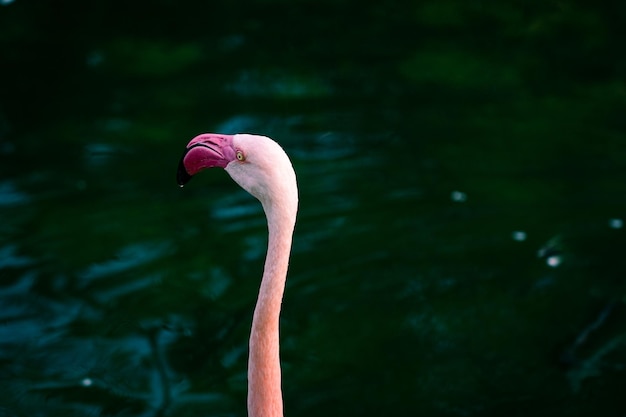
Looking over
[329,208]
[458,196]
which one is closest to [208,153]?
[329,208]

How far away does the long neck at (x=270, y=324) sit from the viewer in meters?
3.04

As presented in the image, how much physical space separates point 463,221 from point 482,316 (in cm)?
81

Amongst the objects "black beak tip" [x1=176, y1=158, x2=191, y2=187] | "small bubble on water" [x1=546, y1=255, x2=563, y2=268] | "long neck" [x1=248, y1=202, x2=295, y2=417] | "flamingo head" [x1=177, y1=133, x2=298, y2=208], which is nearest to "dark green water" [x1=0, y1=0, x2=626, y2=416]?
"small bubble on water" [x1=546, y1=255, x2=563, y2=268]

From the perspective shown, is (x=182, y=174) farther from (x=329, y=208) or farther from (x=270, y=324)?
(x=329, y=208)

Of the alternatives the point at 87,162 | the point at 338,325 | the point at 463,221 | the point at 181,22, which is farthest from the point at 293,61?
the point at 338,325

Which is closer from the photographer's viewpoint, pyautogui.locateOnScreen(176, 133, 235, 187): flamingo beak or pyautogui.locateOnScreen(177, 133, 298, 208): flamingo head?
pyautogui.locateOnScreen(177, 133, 298, 208): flamingo head

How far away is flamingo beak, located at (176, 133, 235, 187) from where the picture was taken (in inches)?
124

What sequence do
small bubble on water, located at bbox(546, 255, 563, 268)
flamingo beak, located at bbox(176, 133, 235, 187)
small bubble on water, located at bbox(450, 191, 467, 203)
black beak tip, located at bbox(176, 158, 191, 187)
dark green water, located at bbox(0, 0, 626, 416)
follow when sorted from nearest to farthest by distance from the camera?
flamingo beak, located at bbox(176, 133, 235, 187)
black beak tip, located at bbox(176, 158, 191, 187)
dark green water, located at bbox(0, 0, 626, 416)
small bubble on water, located at bbox(546, 255, 563, 268)
small bubble on water, located at bbox(450, 191, 467, 203)

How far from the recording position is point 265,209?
3.08 meters

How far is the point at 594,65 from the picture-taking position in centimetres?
759

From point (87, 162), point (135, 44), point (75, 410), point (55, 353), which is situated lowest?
point (75, 410)

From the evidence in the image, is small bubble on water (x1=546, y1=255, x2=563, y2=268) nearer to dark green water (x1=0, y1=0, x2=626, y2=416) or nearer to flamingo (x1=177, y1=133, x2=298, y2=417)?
dark green water (x1=0, y1=0, x2=626, y2=416)

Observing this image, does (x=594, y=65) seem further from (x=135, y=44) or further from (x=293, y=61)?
(x=135, y=44)

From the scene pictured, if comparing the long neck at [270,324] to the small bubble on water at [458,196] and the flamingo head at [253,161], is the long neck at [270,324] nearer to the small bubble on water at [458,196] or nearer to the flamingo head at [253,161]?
the flamingo head at [253,161]
